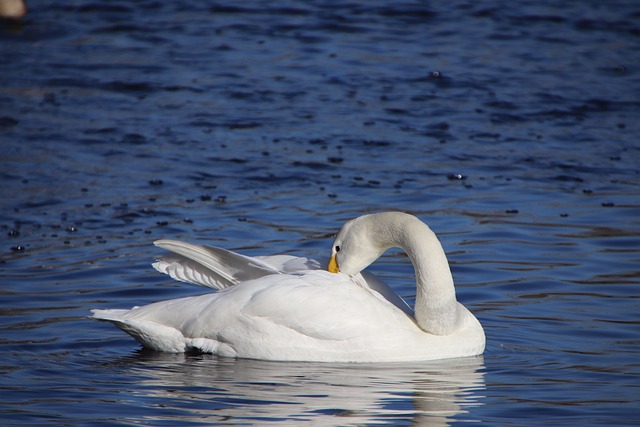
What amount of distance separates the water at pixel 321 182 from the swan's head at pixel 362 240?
0.68 meters

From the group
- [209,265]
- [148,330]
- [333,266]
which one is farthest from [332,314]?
[148,330]

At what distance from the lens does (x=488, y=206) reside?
1052 cm

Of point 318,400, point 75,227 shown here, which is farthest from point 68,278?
point 318,400

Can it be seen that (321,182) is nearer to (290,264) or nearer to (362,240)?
(290,264)

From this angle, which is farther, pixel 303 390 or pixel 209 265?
pixel 209 265

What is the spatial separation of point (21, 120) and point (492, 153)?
565 centimetres

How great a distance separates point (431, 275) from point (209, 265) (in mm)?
1420

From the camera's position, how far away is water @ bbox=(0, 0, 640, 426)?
6.13 metres

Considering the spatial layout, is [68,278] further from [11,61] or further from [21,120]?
[11,61]

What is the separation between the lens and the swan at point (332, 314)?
6652mm

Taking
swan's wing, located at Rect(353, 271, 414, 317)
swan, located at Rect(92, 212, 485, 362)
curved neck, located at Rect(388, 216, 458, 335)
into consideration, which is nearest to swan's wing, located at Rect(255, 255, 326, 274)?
swan, located at Rect(92, 212, 485, 362)

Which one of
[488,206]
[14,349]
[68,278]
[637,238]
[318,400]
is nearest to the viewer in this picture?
[318,400]

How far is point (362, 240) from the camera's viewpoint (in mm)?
6863

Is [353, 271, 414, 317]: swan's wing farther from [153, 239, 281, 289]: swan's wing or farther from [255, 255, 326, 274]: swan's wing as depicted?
[153, 239, 281, 289]: swan's wing
